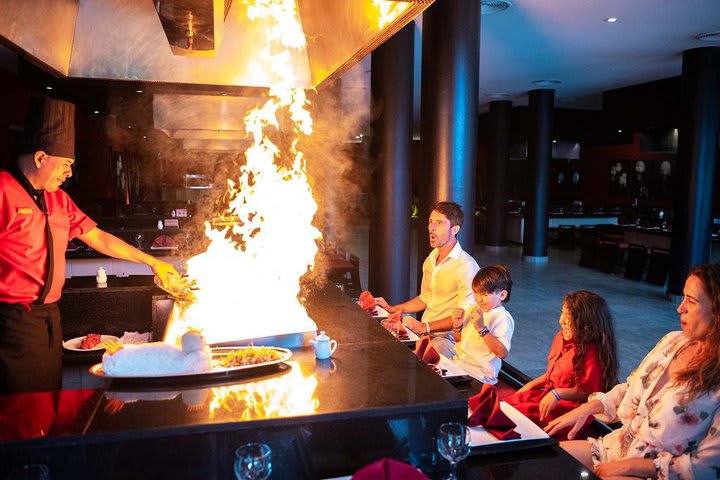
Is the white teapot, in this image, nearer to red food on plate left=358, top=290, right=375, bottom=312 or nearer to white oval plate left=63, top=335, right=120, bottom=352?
red food on plate left=358, top=290, right=375, bottom=312

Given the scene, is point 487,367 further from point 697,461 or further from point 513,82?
point 513,82

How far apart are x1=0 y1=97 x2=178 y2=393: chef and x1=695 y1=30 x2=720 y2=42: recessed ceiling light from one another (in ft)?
31.1

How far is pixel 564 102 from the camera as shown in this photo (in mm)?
17516

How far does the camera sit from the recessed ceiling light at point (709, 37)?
910 centimetres

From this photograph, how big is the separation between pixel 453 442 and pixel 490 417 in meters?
0.49

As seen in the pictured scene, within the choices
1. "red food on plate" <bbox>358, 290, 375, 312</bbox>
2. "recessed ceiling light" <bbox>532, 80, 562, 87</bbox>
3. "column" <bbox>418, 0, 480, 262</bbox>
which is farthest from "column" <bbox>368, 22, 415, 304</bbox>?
"recessed ceiling light" <bbox>532, 80, 562, 87</bbox>

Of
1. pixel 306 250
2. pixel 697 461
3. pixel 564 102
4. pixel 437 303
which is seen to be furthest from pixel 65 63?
pixel 564 102

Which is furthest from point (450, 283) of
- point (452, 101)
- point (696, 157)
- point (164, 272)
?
point (696, 157)

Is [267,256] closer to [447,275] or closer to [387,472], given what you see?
[447,275]

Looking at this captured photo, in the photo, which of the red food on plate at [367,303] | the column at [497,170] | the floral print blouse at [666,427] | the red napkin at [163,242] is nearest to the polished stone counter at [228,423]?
the floral print blouse at [666,427]

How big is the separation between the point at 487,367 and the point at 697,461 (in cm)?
158

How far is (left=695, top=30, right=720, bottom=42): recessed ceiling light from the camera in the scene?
29.9 ft

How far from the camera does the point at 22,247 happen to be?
305 cm

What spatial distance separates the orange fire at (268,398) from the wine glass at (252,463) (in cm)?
12
